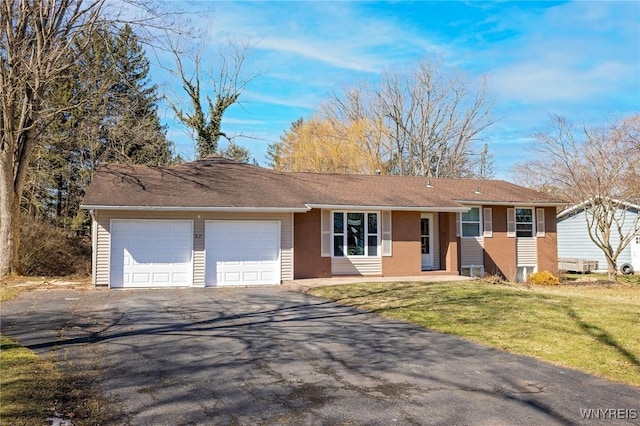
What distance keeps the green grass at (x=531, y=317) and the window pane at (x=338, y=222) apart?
3025 millimetres

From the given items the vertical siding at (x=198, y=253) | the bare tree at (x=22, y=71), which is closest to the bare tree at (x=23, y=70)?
the bare tree at (x=22, y=71)

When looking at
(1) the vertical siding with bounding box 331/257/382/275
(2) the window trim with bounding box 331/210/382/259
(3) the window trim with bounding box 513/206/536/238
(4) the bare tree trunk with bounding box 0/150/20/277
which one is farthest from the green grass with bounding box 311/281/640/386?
(4) the bare tree trunk with bounding box 0/150/20/277

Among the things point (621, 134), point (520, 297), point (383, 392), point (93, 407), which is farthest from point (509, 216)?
point (93, 407)

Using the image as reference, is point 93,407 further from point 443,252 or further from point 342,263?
point 443,252

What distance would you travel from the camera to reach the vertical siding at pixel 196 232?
14.9 m

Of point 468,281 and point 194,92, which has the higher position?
point 194,92

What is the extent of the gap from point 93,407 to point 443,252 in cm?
1636

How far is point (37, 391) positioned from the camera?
16.4 feet

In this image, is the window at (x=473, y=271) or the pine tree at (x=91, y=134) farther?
the pine tree at (x=91, y=134)

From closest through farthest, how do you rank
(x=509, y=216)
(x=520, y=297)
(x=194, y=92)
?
1. (x=520, y=297)
2. (x=509, y=216)
3. (x=194, y=92)

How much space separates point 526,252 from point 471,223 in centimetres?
289

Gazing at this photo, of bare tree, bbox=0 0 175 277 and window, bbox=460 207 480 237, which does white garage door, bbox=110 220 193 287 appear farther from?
window, bbox=460 207 480 237

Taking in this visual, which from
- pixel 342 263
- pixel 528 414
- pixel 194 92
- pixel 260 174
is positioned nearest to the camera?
pixel 528 414

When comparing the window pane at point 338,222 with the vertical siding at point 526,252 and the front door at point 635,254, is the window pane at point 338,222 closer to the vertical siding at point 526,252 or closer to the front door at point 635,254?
the vertical siding at point 526,252
